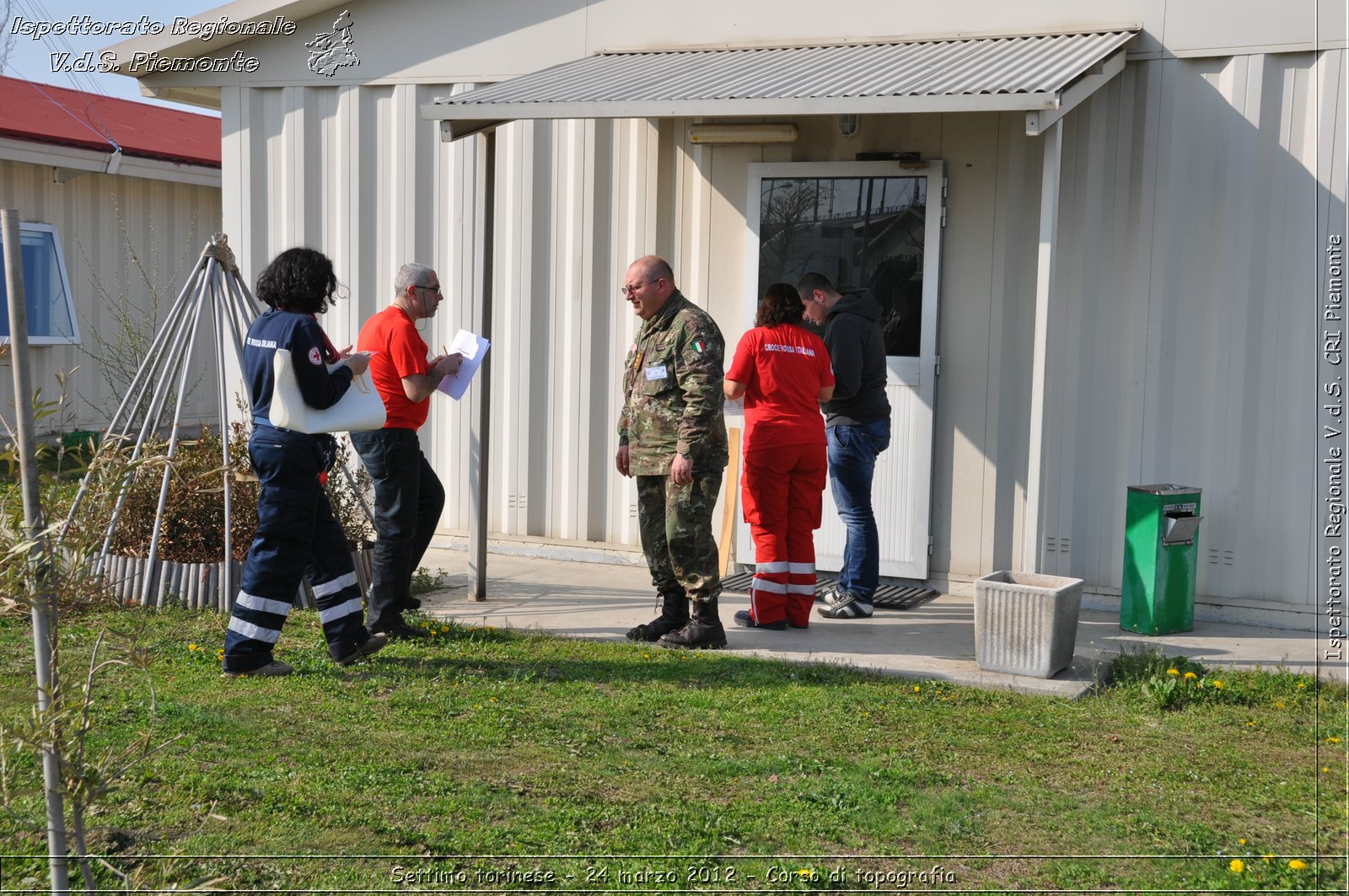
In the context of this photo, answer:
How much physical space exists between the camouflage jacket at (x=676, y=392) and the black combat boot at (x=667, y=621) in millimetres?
694

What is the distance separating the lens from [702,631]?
6266 mm

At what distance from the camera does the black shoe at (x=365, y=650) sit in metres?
5.75

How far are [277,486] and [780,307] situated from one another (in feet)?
8.82

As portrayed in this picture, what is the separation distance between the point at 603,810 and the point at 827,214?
15.1 ft

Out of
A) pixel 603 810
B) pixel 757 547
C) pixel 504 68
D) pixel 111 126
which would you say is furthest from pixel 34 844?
pixel 111 126

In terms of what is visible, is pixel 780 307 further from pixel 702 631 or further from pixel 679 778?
pixel 679 778

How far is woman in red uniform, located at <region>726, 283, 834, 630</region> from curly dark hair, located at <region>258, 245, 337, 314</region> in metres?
2.16

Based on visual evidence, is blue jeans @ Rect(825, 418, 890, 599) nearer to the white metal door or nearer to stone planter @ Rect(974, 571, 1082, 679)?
the white metal door

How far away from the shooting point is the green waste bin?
6.60 metres

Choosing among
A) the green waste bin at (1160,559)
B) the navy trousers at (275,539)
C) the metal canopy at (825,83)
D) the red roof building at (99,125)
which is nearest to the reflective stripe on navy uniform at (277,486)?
the navy trousers at (275,539)

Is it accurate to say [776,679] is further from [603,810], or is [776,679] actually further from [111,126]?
[111,126]

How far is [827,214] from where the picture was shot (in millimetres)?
7758

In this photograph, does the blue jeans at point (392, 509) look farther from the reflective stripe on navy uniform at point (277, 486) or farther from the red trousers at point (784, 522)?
the red trousers at point (784, 522)

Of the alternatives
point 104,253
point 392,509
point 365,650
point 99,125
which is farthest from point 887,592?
point 99,125
